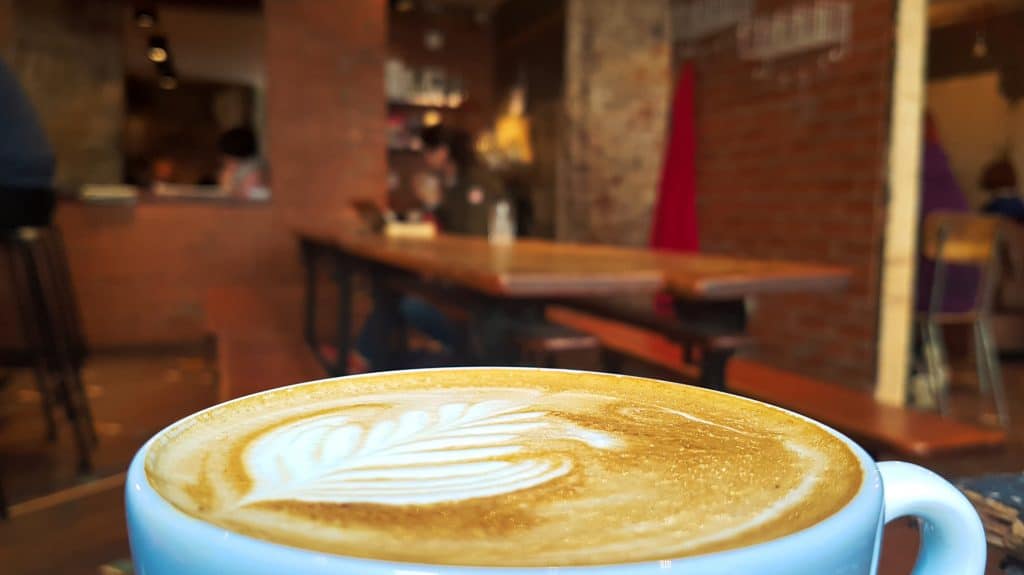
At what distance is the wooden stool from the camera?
6.48 ft

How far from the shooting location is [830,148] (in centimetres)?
360

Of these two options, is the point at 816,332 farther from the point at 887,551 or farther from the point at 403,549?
the point at 403,549

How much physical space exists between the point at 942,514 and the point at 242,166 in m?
6.70

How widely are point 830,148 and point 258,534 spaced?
377cm

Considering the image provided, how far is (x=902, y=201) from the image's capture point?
3.35 metres

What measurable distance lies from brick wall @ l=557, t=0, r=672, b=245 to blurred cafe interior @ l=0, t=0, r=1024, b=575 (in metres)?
0.02

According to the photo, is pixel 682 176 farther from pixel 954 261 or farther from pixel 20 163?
pixel 20 163

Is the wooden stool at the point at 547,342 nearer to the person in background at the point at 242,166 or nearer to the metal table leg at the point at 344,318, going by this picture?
the metal table leg at the point at 344,318

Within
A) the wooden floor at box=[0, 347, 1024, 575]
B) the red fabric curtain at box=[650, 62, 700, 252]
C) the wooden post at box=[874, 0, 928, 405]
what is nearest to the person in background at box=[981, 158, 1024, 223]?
the wooden floor at box=[0, 347, 1024, 575]

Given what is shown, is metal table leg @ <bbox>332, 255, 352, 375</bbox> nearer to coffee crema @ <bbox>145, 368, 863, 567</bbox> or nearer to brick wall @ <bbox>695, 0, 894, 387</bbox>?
brick wall @ <bbox>695, 0, 894, 387</bbox>

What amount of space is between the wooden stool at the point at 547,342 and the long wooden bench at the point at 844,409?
16cm

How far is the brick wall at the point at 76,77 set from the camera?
6.00 meters

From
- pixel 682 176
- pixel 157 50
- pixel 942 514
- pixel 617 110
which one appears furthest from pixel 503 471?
pixel 157 50

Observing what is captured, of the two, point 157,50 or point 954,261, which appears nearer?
point 954,261
